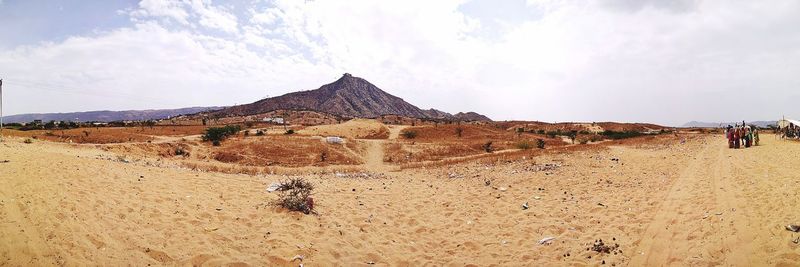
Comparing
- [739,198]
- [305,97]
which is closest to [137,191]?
[739,198]

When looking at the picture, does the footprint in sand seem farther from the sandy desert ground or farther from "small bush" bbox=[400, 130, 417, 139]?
"small bush" bbox=[400, 130, 417, 139]

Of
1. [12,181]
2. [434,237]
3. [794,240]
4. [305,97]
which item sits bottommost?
[434,237]

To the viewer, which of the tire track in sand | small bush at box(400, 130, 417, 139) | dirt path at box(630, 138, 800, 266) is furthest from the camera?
small bush at box(400, 130, 417, 139)

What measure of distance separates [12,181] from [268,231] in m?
6.56

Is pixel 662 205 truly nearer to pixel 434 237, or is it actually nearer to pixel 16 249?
pixel 434 237

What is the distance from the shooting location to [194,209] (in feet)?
32.4

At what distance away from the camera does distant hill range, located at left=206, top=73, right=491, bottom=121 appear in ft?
472

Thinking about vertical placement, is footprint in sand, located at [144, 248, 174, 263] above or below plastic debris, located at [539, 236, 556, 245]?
above

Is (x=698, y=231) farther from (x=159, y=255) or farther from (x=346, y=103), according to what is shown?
(x=346, y=103)

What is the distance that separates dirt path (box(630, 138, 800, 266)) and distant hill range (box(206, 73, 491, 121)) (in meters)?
120

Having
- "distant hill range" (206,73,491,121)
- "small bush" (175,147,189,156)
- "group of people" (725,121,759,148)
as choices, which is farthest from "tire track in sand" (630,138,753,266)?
"distant hill range" (206,73,491,121)

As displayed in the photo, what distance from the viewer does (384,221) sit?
10.8 meters

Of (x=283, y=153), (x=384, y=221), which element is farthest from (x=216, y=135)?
(x=384, y=221)

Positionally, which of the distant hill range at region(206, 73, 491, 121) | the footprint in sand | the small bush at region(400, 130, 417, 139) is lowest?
the footprint in sand
